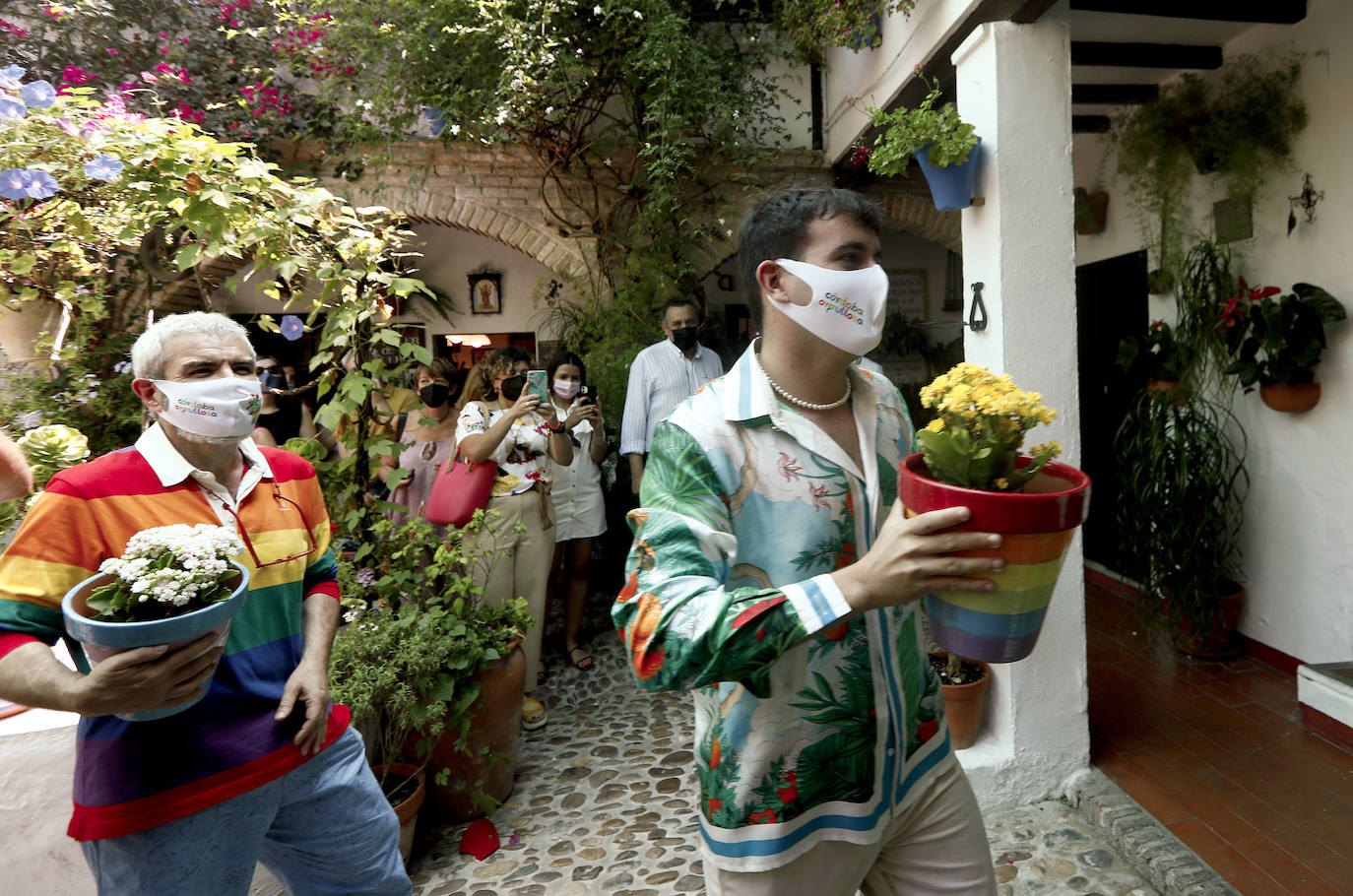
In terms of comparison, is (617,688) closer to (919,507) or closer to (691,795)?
(691,795)

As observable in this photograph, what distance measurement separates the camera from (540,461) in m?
4.18

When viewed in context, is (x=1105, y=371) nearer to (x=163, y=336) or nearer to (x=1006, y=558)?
(x=1006, y=558)

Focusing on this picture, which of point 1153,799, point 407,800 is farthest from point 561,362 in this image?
point 1153,799

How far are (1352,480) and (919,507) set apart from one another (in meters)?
3.61

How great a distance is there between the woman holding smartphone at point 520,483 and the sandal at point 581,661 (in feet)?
1.28

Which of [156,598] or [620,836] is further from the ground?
[156,598]

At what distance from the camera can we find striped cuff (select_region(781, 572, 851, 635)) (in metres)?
0.99

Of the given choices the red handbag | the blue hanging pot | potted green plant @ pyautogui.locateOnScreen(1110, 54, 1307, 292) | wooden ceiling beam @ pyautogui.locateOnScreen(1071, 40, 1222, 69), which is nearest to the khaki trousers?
the blue hanging pot

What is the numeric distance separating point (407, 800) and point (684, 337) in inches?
117

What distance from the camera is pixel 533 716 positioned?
3965mm

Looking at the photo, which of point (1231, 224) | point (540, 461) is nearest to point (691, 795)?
point (540, 461)

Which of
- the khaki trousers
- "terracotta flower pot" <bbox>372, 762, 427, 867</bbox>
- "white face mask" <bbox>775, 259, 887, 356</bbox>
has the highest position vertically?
"white face mask" <bbox>775, 259, 887, 356</bbox>

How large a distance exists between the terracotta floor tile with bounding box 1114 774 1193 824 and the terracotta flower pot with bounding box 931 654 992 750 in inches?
21.8

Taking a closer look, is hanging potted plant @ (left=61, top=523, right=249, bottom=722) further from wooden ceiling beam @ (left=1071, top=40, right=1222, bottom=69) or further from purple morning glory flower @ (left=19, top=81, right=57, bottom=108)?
wooden ceiling beam @ (left=1071, top=40, right=1222, bottom=69)
